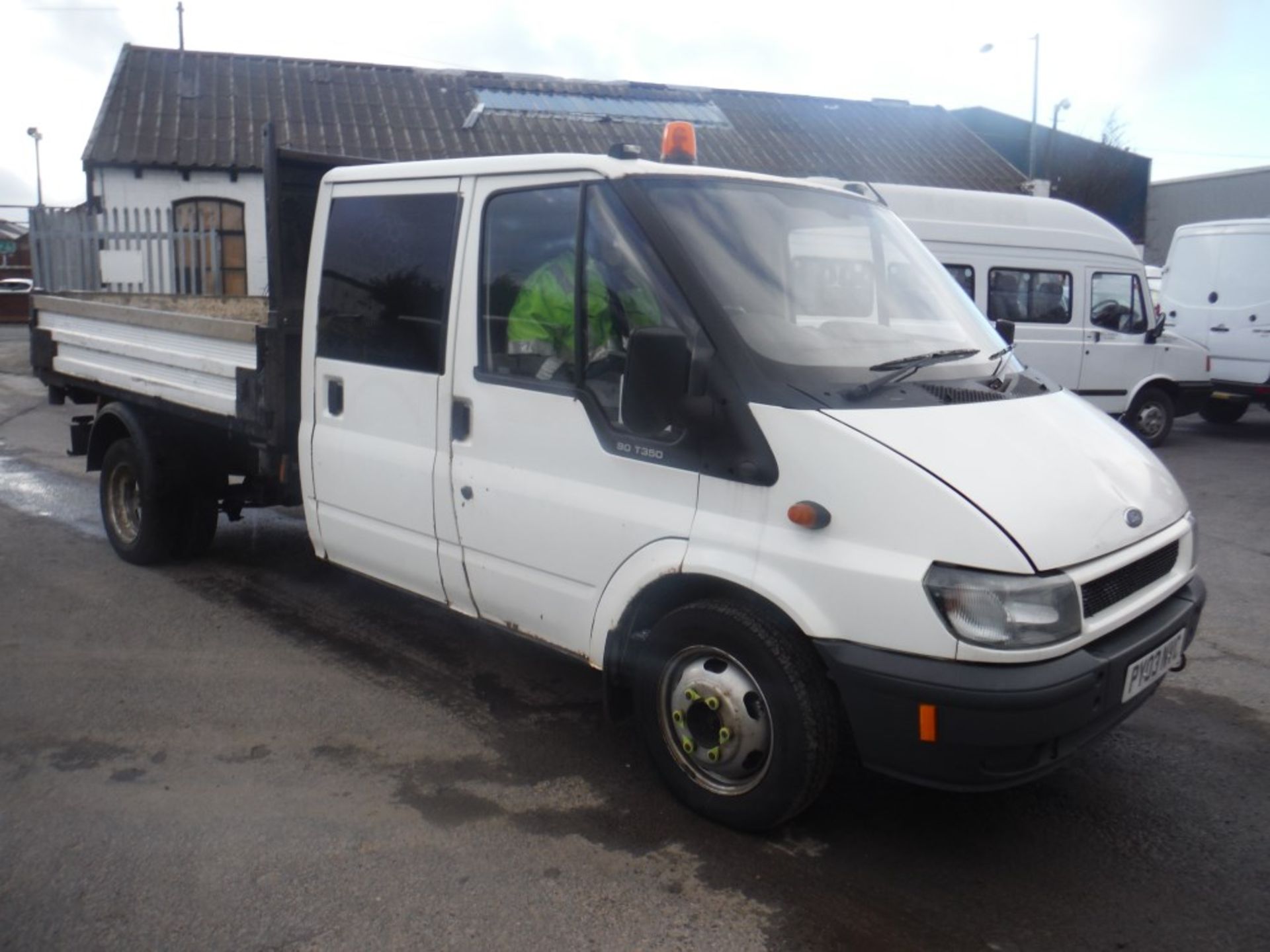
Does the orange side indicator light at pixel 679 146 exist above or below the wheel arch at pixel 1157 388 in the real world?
above

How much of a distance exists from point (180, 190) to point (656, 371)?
65.0 ft

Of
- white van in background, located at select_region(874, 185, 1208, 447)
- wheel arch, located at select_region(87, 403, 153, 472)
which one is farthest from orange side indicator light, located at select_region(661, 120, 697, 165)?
white van in background, located at select_region(874, 185, 1208, 447)

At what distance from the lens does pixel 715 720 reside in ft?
11.9

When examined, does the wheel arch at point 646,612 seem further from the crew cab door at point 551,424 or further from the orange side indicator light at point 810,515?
the orange side indicator light at point 810,515

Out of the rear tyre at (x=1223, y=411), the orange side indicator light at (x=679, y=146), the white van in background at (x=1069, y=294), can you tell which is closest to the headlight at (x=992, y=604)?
the orange side indicator light at (x=679, y=146)

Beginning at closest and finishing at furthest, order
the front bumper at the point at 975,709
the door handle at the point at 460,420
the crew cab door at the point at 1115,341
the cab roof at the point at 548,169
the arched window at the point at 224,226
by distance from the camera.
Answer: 1. the front bumper at the point at 975,709
2. the cab roof at the point at 548,169
3. the door handle at the point at 460,420
4. the crew cab door at the point at 1115,341
5. the arched window at the point at 224,226

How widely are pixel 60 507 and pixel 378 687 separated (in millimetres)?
4906

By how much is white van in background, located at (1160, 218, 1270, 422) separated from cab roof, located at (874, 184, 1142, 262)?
2.12m

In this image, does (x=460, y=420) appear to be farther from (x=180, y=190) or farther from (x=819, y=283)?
(x=180, y=190)

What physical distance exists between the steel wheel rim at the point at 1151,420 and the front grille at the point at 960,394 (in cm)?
1025

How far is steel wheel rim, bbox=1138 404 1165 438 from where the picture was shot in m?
12.9

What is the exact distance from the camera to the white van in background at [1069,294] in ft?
37.9

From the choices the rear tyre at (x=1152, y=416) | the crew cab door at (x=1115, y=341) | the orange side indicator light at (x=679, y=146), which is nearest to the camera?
the orange side indicator light at (x=679, y=146)

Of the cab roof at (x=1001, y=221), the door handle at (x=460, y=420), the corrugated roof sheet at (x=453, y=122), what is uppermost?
the corrugated roof sheet at (x=453, y=122)
